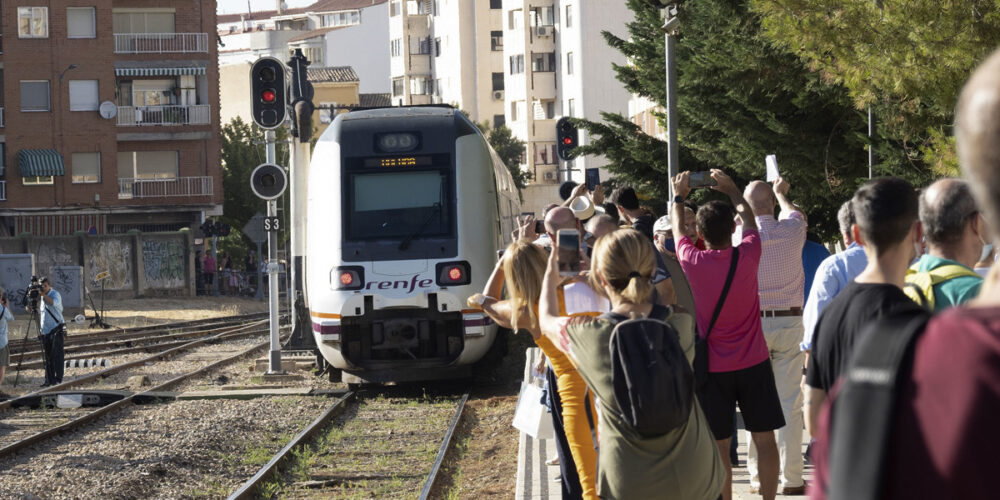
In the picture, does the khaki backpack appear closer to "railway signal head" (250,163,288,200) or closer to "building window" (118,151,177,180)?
"railway signal head" (250,163,288,200)

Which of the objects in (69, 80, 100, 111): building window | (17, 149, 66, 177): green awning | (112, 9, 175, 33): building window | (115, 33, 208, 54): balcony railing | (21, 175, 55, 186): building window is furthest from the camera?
(112, 9, 175, 33): building window

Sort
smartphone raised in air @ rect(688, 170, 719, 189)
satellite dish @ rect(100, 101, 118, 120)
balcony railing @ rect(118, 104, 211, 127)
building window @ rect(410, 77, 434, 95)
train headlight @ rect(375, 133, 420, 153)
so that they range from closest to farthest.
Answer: smartphone raised in air @ rect(688, 170, 719, 189), train headlight @ rect(375, 133, 420, 153), satellite dish @ rect(100, 101, 118, 120), balcony railing @ rect(118, 104, 211, 127), building window @ rect(410, 77, 434, 95)

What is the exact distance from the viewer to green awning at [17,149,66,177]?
173 feet

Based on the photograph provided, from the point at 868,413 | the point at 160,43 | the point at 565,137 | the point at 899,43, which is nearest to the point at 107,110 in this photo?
the point at 160,43

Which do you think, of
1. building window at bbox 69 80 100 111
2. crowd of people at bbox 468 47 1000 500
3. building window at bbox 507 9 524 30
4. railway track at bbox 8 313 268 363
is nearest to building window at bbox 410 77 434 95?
building window at bbox 507 9 524 30

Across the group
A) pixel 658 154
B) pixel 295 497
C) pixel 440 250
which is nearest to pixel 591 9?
pixel 658 154

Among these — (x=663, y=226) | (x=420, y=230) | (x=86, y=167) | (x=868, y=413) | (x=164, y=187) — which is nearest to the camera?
(x=868, y=413)

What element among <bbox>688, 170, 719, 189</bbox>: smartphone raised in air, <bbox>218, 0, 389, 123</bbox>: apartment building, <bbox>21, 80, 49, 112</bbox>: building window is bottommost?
<bbox>688, 170, 719, 189</bbox>: smartphone raised in air

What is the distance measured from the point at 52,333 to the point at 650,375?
1599cm

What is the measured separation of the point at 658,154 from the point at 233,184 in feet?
147

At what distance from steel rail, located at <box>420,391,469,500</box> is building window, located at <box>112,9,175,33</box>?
45.9m

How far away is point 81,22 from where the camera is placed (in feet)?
181

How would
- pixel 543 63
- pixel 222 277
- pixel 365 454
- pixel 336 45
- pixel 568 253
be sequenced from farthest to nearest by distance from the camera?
pixel 336 45 → pixel 543 63 → pixel 222 277 → pixel 365 454 → pixel 568 253

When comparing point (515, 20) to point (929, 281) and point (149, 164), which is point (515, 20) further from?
point (929, 281)
